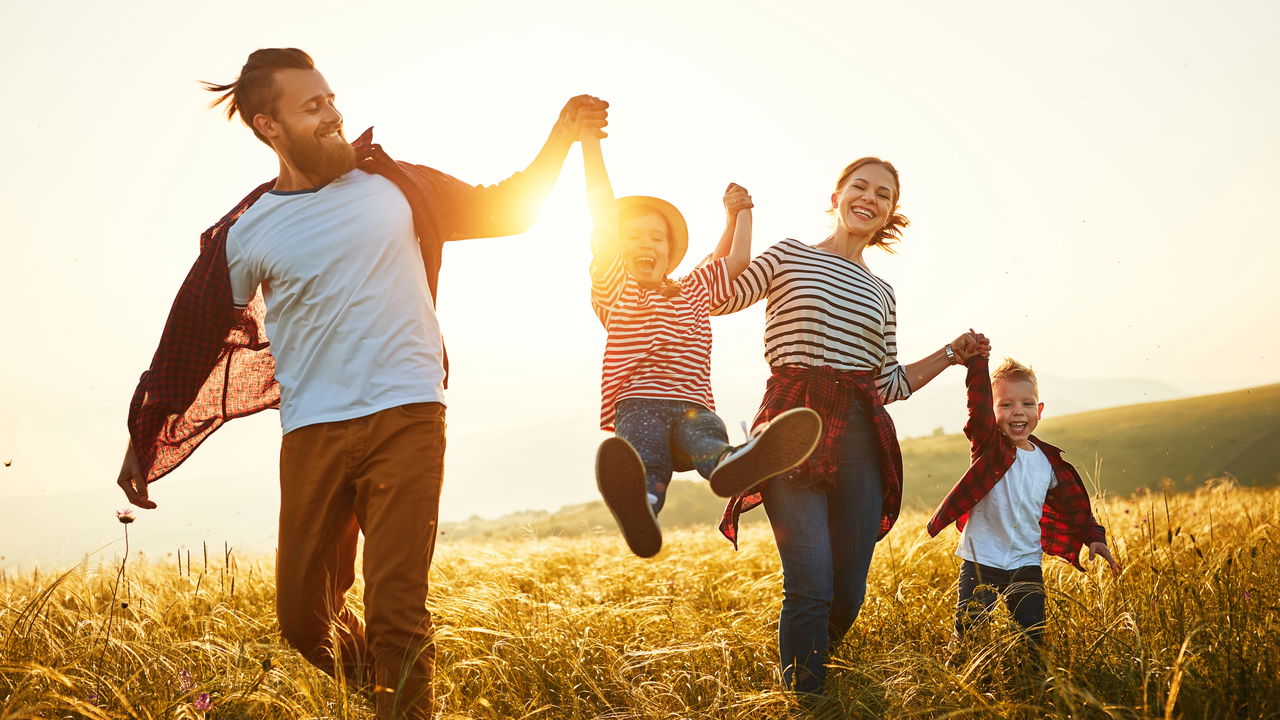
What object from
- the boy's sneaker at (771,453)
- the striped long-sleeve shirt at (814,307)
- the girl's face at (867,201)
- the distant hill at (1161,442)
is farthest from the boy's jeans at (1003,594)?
the distant hill at (1161,442)

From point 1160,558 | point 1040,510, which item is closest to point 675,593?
point 1040,510

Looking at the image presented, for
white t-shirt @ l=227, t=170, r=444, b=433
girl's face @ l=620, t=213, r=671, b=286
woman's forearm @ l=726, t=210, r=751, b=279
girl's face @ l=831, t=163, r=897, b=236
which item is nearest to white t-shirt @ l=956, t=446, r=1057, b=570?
girl's face @ l=831, t=163, r=897, b=236

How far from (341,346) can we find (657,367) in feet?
4.16

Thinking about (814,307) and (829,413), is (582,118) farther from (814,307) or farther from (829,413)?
(829,413)

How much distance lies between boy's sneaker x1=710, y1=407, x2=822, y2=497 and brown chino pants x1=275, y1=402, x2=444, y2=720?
1.11 meters

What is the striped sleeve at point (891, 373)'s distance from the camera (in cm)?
418

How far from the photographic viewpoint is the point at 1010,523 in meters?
4.20

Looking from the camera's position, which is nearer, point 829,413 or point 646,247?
point 646,247

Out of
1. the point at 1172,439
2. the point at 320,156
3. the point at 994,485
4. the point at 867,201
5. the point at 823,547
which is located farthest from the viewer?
the point at 1172,439

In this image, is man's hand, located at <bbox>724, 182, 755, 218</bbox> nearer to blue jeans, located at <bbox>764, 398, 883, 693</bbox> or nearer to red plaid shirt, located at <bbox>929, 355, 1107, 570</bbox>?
blue jeans, located at <bbox>764, 398, 883, 693</bbox>

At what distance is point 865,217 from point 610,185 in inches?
A: 56.5

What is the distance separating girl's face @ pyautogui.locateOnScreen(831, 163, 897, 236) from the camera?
4113 millimetres

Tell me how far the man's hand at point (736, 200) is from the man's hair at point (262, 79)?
1.86 metres

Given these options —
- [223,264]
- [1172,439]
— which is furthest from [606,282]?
[1172,439]
